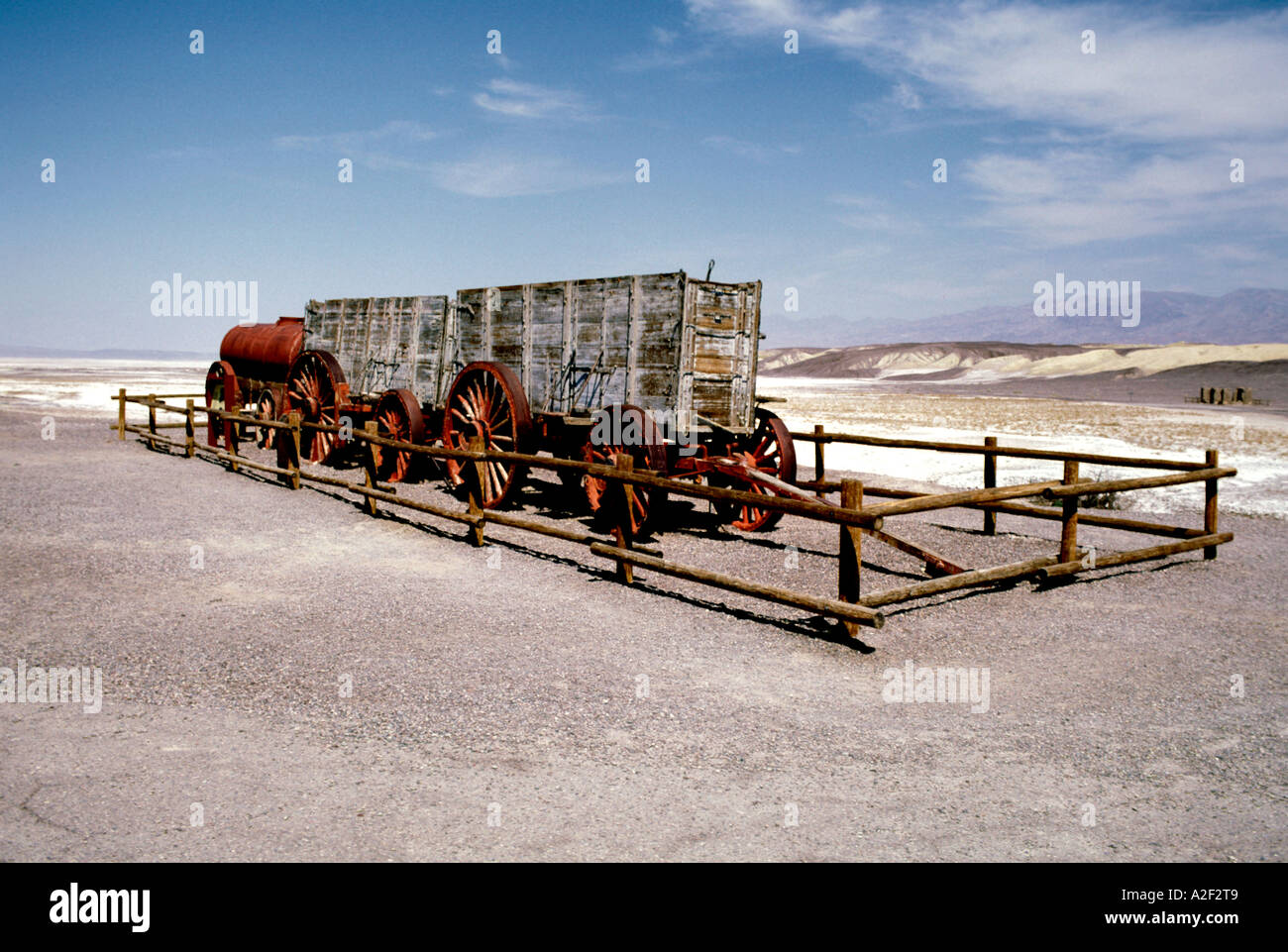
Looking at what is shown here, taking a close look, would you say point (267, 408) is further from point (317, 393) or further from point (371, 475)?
point (371, 475)

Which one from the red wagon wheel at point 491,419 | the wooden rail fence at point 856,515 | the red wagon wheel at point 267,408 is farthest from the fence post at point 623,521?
the red wagon wheel at point 267,408

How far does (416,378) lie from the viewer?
14250 mm

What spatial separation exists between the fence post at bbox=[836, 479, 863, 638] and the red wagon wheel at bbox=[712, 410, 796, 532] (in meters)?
3.72

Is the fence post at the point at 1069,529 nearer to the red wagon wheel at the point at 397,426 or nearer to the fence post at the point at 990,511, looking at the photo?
the fence post at the point at 990,511

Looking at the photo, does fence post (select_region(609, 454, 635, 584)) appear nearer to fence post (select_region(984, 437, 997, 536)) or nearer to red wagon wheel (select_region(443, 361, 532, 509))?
red wagon wheel (select_region(443, 361, 532, 509))

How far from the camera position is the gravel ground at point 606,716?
3730mm

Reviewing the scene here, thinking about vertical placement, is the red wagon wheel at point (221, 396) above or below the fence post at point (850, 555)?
above

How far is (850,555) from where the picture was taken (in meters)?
6.27

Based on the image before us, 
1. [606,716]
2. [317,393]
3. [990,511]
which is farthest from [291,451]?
[606,716]

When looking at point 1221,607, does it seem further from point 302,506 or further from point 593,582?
point 302,506

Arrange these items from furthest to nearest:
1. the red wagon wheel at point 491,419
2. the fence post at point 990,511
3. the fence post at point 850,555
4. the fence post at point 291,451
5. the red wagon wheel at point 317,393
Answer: the red wagon wheel at point 317,393 → the fence post at point 291,451 → the red wagon wheel at point 491,419 → the fence post at point 990,511 → the fence post at point 850,555

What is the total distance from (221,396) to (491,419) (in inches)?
423

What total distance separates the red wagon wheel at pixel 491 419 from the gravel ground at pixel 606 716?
2333 millimetres
